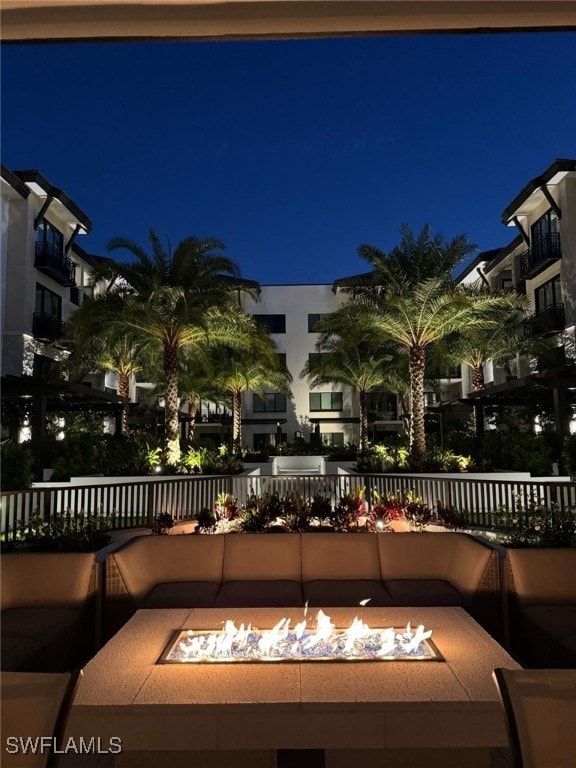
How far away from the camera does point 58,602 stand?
4.67 metres

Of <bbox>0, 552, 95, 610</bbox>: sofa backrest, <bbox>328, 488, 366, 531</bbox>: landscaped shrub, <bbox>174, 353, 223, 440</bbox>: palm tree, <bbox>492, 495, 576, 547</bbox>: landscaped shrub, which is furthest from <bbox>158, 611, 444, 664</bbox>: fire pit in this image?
<bbox>174, 353, 223, 440</bbox>: palm tree

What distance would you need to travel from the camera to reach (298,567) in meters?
5.48

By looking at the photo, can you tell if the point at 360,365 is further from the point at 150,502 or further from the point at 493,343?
the point at 150,502

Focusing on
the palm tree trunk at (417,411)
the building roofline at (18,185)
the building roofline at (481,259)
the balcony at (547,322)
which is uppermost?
the building roofline at (481,259)

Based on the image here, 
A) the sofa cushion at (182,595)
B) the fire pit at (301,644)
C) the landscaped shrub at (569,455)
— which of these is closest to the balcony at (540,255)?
the landscaped shrub at (569,455)

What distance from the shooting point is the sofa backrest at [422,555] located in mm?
5344

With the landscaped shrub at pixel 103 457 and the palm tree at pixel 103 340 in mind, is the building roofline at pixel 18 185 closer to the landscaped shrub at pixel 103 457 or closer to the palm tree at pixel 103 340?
the palm tree at pixel 103 340

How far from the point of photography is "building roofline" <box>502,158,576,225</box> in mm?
22281

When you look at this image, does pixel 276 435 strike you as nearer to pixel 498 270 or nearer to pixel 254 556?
pixel 498 270

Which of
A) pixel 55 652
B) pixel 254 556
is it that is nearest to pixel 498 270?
pixel 254 556

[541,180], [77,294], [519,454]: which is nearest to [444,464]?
[519,454]

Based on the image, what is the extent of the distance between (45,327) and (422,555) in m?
23.8

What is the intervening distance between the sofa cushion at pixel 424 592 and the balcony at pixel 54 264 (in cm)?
2389

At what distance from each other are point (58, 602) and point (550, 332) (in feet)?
78.2
